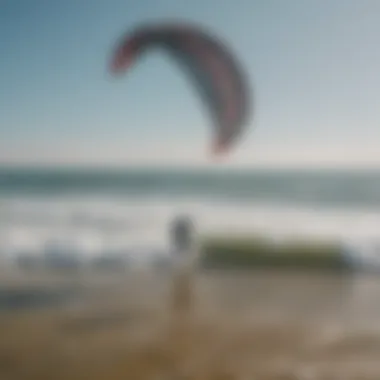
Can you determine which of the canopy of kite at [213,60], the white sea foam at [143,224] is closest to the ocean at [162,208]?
the white sea foam at [143,224]

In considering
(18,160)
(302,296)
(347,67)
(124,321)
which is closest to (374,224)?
(302,296)

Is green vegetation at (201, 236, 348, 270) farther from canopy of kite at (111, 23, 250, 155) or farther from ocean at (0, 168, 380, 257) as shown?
canopy of kite at (111, 23, 250, 155)

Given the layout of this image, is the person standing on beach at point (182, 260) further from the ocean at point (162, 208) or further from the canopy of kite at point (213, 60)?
the canopy of kite at point (213, 60)

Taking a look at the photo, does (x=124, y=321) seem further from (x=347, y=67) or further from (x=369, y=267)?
(x=347, y=67)

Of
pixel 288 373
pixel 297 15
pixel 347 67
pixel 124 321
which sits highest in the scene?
pixel 297 15

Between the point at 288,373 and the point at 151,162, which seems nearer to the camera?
the point at 288,373

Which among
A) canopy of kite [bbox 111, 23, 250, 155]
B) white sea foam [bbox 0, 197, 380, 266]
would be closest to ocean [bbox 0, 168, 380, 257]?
white sea foam [bbox 0, 197, 380, 266]
